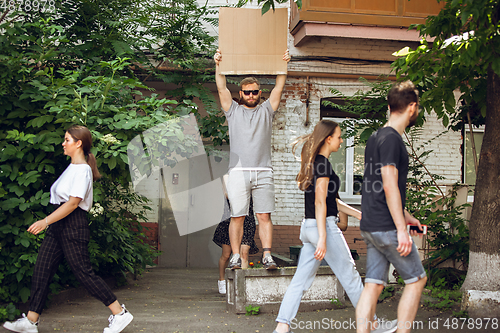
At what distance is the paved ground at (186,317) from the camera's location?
151 inches

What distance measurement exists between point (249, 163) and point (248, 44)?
116 centimetres

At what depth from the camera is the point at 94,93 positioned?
4.27 meters

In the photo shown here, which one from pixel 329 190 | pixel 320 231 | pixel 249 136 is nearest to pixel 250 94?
pixel 249 136

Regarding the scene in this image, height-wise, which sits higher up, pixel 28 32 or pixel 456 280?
pixel 28 32

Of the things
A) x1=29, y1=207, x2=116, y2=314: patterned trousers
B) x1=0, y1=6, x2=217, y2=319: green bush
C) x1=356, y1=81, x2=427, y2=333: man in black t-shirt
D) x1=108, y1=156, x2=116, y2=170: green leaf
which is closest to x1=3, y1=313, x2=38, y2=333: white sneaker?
x1=29, y1=207, x2=116, y2=314: patterned trousers

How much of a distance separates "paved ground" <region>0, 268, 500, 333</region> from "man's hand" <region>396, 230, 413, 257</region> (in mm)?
1423

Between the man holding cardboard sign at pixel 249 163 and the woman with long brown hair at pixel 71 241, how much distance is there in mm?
1312

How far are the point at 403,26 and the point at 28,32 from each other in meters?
6.46

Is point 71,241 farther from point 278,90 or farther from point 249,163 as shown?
point 278,90

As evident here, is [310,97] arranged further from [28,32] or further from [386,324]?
[386,324]

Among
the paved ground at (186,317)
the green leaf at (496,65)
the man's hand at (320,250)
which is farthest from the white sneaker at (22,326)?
the green leaf at (496,65)

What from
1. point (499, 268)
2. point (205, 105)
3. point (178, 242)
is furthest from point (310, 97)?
point (499, 268)

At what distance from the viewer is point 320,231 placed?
316cm

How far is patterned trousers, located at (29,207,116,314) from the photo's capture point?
11.5 feet
